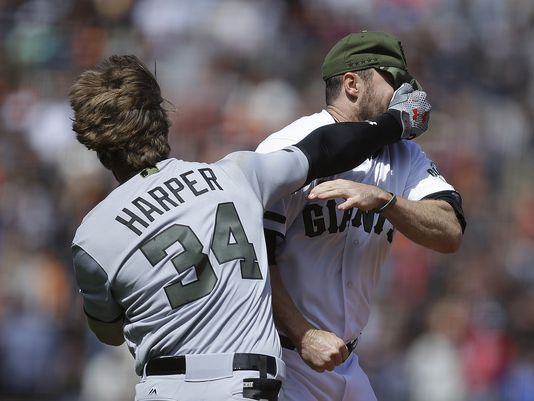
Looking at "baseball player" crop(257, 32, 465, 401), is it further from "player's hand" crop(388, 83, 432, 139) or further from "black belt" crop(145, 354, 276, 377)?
"black belt" crop(145, 354, 276, 377)

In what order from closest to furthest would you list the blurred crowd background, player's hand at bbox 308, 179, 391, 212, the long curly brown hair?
the long curly brown hair < player's hand at bbox 308, 179, 391, 212 < the blurred crowd background

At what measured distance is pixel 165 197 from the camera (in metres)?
3.38

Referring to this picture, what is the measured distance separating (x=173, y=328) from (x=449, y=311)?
16.4 feet

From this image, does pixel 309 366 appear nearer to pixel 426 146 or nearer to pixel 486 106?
pixel 426 146

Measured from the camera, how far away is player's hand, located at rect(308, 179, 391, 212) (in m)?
3.55

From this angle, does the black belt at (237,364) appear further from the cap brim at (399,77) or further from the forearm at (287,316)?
the cap brim at (399,77)

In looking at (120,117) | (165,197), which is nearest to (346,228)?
(165,197)

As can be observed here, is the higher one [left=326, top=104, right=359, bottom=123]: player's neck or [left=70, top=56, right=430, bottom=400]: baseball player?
[left=326, top=104, right=359, bottom=123]: player's neck

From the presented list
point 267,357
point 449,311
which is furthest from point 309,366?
point 449,311

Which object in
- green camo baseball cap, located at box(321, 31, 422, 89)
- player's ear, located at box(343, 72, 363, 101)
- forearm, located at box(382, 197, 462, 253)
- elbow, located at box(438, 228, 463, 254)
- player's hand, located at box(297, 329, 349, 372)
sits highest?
green camo baseball cap, located at box(321, 31, 422, 89)

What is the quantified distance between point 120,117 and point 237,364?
0.92m

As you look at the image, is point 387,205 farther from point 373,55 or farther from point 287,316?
point 373,55

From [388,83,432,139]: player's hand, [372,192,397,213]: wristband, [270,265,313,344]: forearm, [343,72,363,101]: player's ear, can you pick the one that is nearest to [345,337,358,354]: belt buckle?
[270,265,313,344]: forearm

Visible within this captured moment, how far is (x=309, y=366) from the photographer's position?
3828mm
